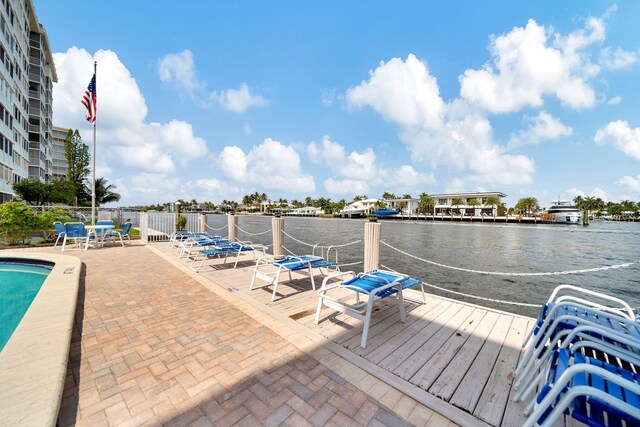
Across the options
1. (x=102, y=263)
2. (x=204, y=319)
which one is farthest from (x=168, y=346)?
(x=102, y=263)

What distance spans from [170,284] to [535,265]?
804 inches

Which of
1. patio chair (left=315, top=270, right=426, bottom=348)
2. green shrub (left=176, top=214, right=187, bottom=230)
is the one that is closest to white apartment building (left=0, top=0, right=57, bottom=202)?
green shrub (left=176, top=214, right=187, bottom=230)

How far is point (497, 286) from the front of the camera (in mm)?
11828

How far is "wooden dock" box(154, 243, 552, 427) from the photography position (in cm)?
241

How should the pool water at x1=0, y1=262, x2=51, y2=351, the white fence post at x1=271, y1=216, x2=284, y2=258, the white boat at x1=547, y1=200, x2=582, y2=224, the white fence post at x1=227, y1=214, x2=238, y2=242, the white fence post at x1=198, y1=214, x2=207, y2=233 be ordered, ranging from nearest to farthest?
1. the pool water at x1=0, y1=262, x2=51, y2=351
2. the white fence post at x1=271, y1=216, x2=284, y2=258
3. the white fence post at x1=227, y1=214, x2=238, y2=242
4. the white fence post at x1=198, y1=214, x2=207, y2=233
5. the white boat at x1=547, y1=200, x2=582, y2=224

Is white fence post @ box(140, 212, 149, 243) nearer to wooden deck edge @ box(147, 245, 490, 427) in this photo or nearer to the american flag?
the american flag

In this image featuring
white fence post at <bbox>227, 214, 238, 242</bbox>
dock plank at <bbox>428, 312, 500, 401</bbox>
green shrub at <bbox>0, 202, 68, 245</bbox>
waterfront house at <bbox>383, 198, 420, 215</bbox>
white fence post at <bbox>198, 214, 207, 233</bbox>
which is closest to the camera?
dock plank at <bbox>428, 312, 500, 401</bbox>

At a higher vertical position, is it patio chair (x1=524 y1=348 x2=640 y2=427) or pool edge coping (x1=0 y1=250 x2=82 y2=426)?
patio chair (x1=524 y1=348 x2=640 y2=427)

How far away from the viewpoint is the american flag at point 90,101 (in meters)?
13.2

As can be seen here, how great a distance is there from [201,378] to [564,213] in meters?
101

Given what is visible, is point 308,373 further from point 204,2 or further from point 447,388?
point 204,2

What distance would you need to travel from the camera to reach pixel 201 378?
270 cm

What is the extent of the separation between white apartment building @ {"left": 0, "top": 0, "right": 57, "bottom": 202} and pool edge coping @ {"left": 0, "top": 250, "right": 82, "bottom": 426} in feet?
95.6

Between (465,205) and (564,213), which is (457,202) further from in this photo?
(564,213)
